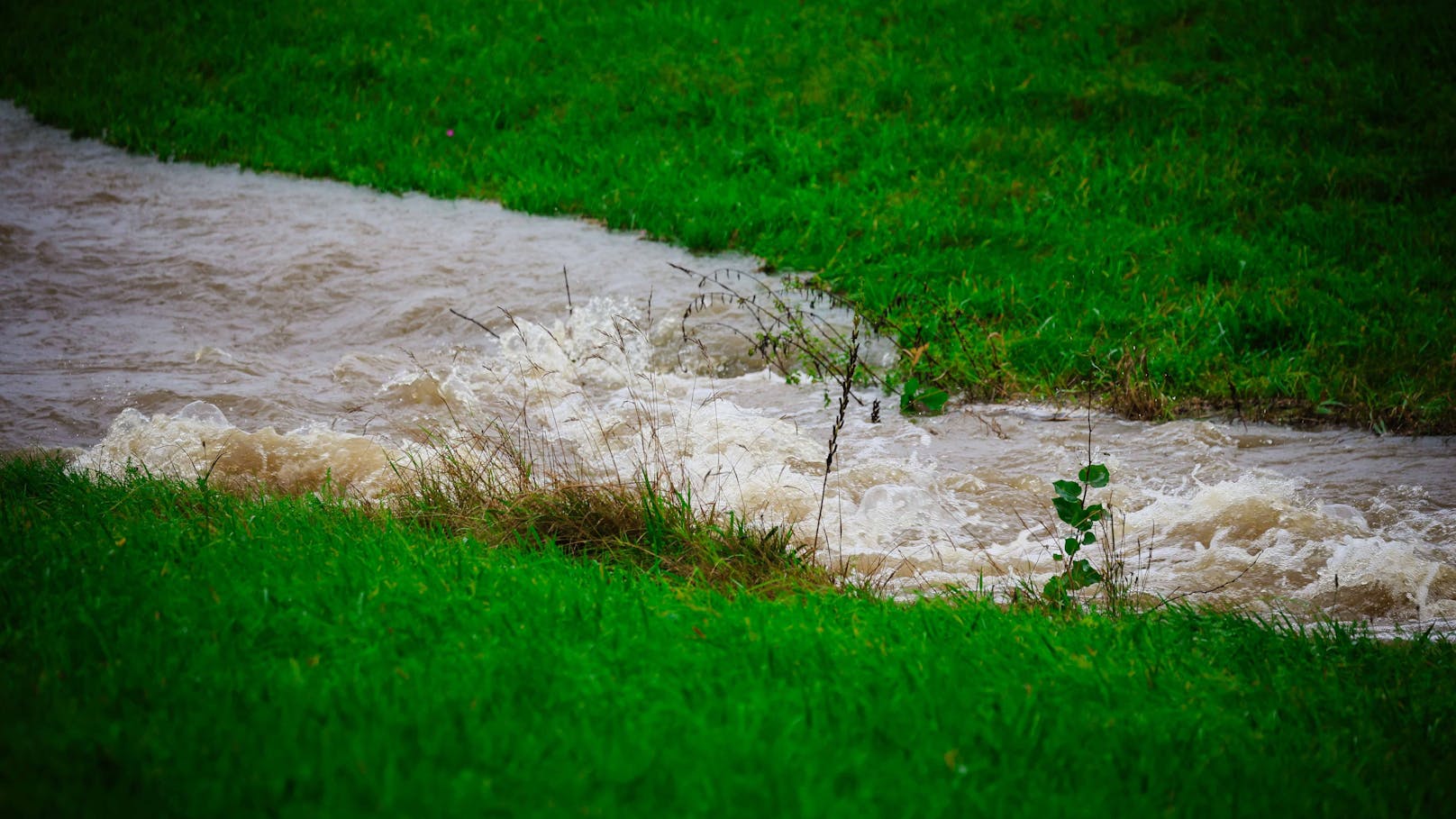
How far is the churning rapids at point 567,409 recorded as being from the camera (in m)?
4.61

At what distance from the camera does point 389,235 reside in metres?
9.71

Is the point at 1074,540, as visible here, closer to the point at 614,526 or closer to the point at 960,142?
the point at 614,526

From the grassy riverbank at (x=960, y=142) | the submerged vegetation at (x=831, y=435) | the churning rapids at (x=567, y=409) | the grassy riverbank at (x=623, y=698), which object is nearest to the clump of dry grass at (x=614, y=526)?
the submerged vegetation at (x=831, y=435)

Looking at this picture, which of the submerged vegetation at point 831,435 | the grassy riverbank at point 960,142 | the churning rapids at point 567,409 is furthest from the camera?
the grassy riverbank at point 960,142

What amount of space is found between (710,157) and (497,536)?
23.2 feet

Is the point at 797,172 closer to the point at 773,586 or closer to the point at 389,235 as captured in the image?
the point at 389,235

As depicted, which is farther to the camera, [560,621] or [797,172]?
[797,172]

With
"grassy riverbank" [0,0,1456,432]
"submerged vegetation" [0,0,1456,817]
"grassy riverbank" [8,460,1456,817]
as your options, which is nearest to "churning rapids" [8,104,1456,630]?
"submerged vegetation" [0,0,1456,817]

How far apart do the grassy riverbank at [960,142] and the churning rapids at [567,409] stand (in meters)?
0.63

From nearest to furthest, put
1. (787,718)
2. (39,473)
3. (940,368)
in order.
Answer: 1. (787,718)
2. (39,473)
3. (940,368)

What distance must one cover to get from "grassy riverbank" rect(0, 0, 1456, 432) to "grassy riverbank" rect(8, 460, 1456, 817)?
293cm

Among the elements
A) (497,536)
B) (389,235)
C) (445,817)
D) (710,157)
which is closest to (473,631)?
(445,817)

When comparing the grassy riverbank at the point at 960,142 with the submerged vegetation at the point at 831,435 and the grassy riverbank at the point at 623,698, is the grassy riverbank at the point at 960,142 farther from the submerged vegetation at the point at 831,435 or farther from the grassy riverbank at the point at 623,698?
the grassy riverbank at the point at 623,698

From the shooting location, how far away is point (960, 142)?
10.1 meters
